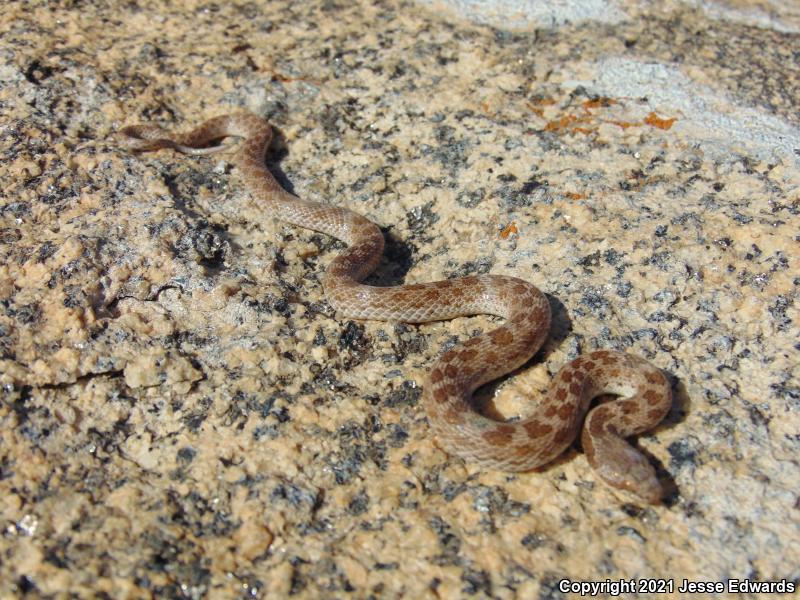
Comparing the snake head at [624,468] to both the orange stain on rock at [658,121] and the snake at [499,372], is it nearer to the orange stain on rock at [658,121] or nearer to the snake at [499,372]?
the snake at [499,372]

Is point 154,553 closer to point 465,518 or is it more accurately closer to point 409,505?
point 409,505

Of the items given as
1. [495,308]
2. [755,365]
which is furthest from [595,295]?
[755,365]

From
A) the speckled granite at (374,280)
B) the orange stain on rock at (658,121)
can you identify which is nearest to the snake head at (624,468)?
the speckled granite at (374,280)

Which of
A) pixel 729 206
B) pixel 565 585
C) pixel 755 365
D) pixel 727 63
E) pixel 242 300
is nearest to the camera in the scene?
pixel 565 585

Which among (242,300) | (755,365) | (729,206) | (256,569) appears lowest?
(256,569)

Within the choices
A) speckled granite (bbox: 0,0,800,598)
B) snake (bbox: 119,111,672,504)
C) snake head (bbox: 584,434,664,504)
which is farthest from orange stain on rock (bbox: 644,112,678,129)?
→ snake head (bbox: 584,434,664,504)

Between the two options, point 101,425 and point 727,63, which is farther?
point 727,63

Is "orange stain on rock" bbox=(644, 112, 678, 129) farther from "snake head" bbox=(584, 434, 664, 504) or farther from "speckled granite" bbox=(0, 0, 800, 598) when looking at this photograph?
"snake head" bbox=(584, 434, 664, 504)
